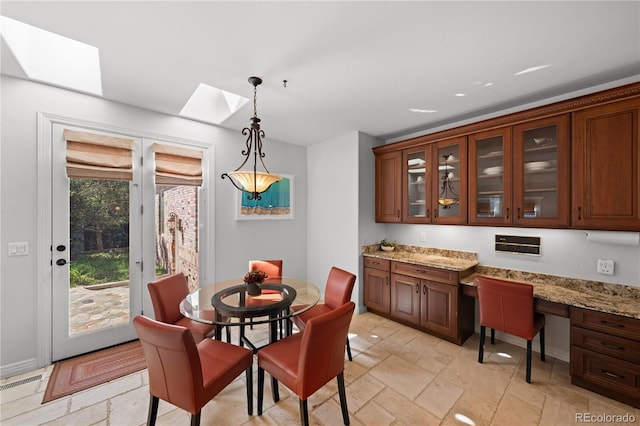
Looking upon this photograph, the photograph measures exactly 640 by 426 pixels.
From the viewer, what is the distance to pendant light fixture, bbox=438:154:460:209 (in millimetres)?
3186

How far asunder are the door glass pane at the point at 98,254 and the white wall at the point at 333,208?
103 inches

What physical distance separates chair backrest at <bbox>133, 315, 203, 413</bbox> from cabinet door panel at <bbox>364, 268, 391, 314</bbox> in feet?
8.59

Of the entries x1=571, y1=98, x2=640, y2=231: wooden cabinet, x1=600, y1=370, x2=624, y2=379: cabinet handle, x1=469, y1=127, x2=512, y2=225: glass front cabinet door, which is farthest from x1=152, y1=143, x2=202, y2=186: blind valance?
x1=600, y1=370, x2=624, y2=379: cabinet handle

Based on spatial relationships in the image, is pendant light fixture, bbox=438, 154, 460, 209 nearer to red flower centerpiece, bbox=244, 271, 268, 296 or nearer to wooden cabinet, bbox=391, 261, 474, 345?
wooden cabinet, bbox=391, 261, 474, 345

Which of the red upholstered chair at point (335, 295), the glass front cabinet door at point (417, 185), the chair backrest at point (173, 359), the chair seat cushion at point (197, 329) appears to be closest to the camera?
the chair backrest at point (173, 359)

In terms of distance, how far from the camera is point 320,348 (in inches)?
63.4

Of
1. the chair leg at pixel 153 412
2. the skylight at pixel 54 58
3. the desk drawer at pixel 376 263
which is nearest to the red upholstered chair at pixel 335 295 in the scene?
the desk drawer at pixel 376 263

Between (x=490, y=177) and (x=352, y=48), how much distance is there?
82.4 inches

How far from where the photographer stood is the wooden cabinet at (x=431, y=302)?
9.53ft

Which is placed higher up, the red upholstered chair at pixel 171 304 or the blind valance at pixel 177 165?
the blind valance at pixel 177 165

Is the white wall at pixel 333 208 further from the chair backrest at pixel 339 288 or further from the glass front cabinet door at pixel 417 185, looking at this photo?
the chair backrest at pixel 339 288

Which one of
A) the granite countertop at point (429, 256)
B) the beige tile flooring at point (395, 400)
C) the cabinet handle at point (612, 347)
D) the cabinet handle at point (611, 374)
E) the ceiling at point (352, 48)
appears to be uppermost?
the ceiling at point (352, 48)

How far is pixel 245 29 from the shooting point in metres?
1.71

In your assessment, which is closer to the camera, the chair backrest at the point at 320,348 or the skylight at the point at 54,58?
the chair backrest at the point at 320,348
